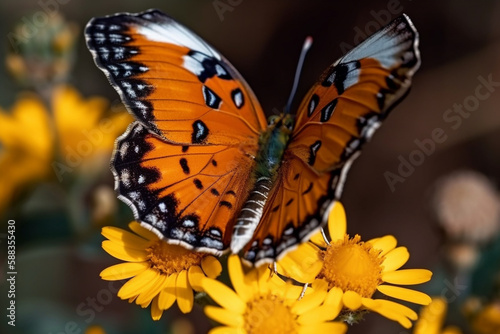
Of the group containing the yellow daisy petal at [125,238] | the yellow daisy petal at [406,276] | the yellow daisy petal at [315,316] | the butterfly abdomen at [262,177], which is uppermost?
the butterfly abdomen at [262,177]

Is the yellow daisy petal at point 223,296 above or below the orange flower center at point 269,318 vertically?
above

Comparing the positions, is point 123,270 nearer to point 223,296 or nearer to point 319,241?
point 223,296

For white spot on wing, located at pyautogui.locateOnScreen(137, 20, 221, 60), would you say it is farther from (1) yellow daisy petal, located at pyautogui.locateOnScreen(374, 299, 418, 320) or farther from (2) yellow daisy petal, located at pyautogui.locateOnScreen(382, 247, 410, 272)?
(1) yellow daisy petal, located at pyautogui.locateOnScreen(374, 299, 418, 320)

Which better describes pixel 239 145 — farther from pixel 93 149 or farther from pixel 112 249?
pixel 93 149

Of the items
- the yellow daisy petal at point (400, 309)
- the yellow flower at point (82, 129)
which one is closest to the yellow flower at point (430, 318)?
the yellow daisy petal at point (400, 309)

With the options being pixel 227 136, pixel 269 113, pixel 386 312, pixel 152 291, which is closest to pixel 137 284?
pixel 152 291

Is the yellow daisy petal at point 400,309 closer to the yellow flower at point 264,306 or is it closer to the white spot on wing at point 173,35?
the yellow flower at point 264,306
